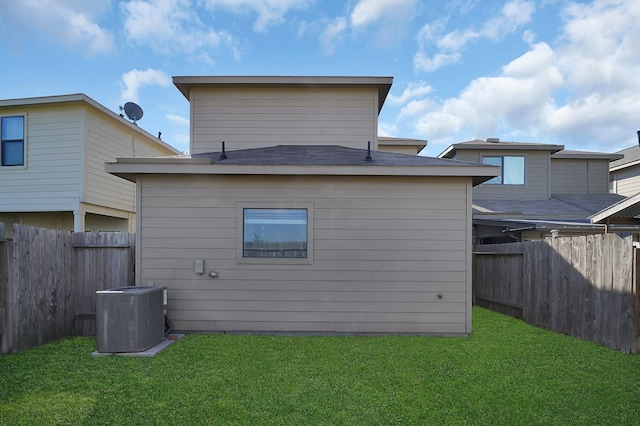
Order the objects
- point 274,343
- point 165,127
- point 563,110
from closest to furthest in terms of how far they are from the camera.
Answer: point 274,343, point 165,127, point 563,110

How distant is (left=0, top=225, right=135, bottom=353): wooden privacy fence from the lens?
4945 mm

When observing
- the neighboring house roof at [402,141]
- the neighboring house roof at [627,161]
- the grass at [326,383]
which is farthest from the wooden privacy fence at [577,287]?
the neighboring house roof at [627,161]

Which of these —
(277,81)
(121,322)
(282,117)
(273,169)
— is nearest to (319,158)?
(273,169)

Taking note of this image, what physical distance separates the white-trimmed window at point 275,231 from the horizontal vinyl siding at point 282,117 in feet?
7.48

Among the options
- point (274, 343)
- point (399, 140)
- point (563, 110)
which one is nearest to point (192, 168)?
point (274, 343)

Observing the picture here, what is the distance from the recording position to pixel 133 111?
43.3 ft

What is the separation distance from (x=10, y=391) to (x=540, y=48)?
1432cm

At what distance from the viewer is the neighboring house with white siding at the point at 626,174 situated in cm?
1612

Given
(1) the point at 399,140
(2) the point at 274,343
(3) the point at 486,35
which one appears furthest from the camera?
(1) the point at 399,140

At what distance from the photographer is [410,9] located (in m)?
10.7

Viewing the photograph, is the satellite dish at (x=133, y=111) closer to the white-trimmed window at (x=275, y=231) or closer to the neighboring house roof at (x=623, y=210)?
the white-trimmed window at (x=275, y=231)

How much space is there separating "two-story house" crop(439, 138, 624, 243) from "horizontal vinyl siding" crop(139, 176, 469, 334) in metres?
5.15

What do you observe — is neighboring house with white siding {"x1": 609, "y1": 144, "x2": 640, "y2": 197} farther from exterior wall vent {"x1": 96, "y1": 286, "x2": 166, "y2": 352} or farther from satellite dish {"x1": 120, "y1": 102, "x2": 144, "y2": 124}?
satellite dish {"x1": 120, "y1": 102, "x2": 144, "y2": 124}

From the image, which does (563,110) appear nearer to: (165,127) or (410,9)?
(410,9)
